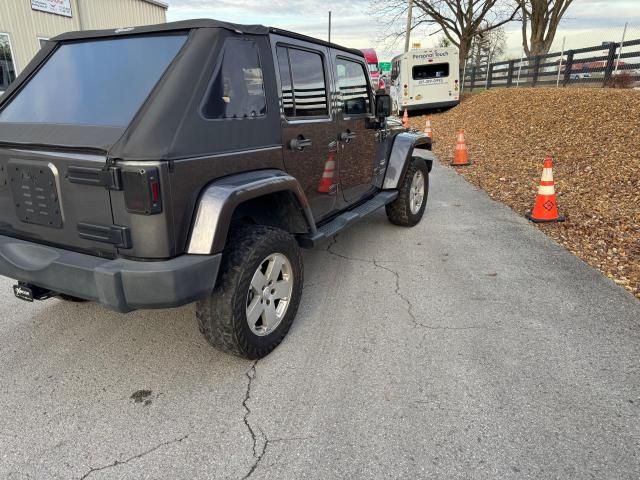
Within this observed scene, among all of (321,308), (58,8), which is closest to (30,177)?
(321,308)

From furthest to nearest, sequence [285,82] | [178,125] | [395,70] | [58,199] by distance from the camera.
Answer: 1. [395,70]
2. [285,82]
3. [58,199]
4. [178,125]

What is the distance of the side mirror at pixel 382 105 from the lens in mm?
Answer: 4645

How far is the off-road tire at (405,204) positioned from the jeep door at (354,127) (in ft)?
2.25

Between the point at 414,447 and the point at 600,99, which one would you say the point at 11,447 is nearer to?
the point at 414,447

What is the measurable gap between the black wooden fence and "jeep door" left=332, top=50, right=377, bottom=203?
43.2 feet

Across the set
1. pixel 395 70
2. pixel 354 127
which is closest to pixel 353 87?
pixel 354 127

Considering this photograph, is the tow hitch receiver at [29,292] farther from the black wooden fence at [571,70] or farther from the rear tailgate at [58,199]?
the black wooden fence at [571,70]

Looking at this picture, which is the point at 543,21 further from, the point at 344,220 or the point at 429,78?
the point at 344,220

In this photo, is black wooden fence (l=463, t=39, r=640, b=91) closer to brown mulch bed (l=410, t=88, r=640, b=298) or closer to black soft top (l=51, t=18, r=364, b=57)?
brown mulch bed (l=410, t=88, r=640, b=298)

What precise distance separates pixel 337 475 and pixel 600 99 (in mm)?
12602

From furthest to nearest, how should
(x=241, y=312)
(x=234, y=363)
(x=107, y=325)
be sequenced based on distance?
1. (x=107, y=325)
2. (x=234, y=363)
3. (x=241, y=312)

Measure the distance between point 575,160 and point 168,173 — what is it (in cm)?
840

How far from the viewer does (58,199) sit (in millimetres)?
2520

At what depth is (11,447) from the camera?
2287 millimetres
